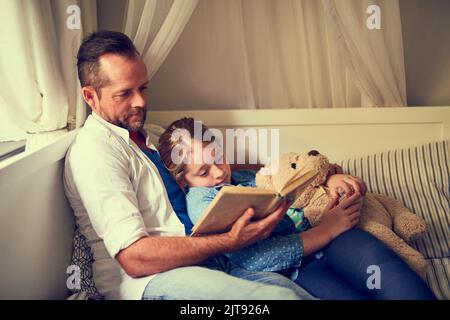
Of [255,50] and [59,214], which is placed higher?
[255,50]

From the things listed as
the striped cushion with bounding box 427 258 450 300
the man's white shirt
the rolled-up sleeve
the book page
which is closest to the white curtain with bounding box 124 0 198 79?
→ the man's white shirt

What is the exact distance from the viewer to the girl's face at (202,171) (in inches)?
55.2

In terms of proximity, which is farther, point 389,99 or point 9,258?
point 389,99

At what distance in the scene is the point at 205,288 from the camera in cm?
106

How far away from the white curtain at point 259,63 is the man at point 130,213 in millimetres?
647

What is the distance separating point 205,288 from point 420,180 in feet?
3.89

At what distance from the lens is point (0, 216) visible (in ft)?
3.16

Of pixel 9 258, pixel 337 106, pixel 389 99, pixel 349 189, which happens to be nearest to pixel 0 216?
pixel 9 258

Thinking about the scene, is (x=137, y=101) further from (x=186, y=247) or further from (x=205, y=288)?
(x=205, y=288)

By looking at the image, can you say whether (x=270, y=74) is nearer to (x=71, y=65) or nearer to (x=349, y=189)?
(x=349, y=189)

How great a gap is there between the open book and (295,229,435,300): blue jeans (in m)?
0.27

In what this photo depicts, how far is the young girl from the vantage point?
1.17m

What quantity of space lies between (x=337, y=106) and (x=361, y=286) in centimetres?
98

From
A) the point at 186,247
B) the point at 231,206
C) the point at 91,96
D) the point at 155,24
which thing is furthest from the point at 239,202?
the point at 155,24
